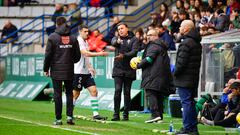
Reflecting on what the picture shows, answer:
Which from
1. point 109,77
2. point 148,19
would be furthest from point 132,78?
point 148,19

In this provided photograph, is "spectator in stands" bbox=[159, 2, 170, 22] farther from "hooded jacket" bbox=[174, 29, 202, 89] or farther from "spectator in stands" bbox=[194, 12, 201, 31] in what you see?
"hooded jacket" bbox=[174, 29, 202, 89]

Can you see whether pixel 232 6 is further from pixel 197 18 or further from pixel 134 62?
pixel 134 62

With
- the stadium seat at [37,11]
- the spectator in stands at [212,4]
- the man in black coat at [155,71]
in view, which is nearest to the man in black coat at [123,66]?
the man in black coat at [155,71]

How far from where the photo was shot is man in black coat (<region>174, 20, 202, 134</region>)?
17.5 meters

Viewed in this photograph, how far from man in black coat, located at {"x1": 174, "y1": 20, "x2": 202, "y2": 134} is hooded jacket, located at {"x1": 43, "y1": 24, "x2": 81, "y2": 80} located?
9.13 ft

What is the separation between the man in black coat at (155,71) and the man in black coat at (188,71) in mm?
2907

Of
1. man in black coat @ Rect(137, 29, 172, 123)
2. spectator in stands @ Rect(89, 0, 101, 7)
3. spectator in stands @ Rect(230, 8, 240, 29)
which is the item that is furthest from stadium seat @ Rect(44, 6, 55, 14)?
man in black coat @ Rect(137, 29, 172, 123)

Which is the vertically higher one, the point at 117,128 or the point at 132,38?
the point at 132,38

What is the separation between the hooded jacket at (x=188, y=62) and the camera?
57.5 ft

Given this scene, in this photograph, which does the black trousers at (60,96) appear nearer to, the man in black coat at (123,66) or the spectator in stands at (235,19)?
the man in black coat at (123,66)

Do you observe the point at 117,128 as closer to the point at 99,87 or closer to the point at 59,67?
the point at 59,67

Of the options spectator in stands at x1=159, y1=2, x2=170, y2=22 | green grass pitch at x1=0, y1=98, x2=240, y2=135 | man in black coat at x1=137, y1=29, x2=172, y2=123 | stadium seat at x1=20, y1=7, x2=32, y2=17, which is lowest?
green grass pitch at x1=0, y1=98, x2=240, y2=135

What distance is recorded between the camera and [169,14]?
→ 99.5 feet

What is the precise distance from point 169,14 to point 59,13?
21.1 ft
